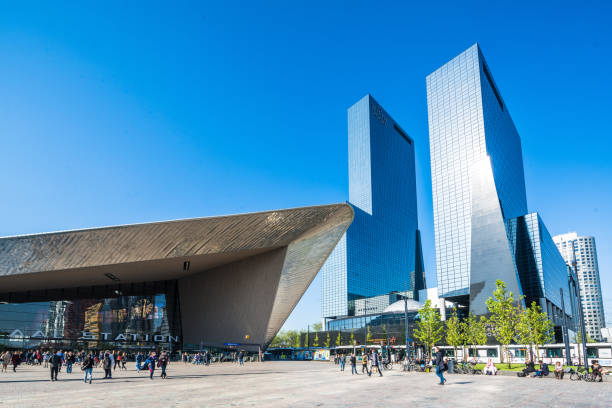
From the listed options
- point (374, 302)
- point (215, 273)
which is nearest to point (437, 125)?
point (374, 302)

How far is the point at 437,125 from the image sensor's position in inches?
4296

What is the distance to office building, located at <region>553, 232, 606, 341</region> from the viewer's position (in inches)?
5753

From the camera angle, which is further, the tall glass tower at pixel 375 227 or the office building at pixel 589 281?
the office building at pixel 589 281

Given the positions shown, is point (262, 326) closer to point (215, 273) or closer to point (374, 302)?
point (215, 273)

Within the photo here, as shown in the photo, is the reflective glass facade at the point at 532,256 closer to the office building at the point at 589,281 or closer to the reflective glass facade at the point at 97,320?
the reflective glass facade at the point at 97,320

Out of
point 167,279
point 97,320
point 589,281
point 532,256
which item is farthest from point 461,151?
point 589,281

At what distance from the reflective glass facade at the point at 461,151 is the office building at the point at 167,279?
174 ft

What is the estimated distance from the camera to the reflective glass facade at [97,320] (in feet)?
153

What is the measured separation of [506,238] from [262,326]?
49.5 metres

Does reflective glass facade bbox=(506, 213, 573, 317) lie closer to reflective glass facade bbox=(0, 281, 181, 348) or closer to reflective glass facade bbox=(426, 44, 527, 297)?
reflective glass facade bbox=(426, 44, 527, 297)

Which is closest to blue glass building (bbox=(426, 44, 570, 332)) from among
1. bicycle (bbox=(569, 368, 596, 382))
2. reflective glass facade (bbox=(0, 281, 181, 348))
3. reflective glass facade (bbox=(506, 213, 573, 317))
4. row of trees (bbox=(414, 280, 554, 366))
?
reflective glass facade (bbox=(506, 213, 573, 317))

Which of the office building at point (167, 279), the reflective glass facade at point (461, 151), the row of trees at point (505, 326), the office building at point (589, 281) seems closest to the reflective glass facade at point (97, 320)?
the office building at point (167, 279)

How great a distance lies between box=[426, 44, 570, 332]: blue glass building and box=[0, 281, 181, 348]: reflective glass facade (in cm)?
5126

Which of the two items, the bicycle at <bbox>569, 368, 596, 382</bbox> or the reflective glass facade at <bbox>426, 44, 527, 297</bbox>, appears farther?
the reflective glass facade at <bbox>426, 44, 527, 297</bbox>
